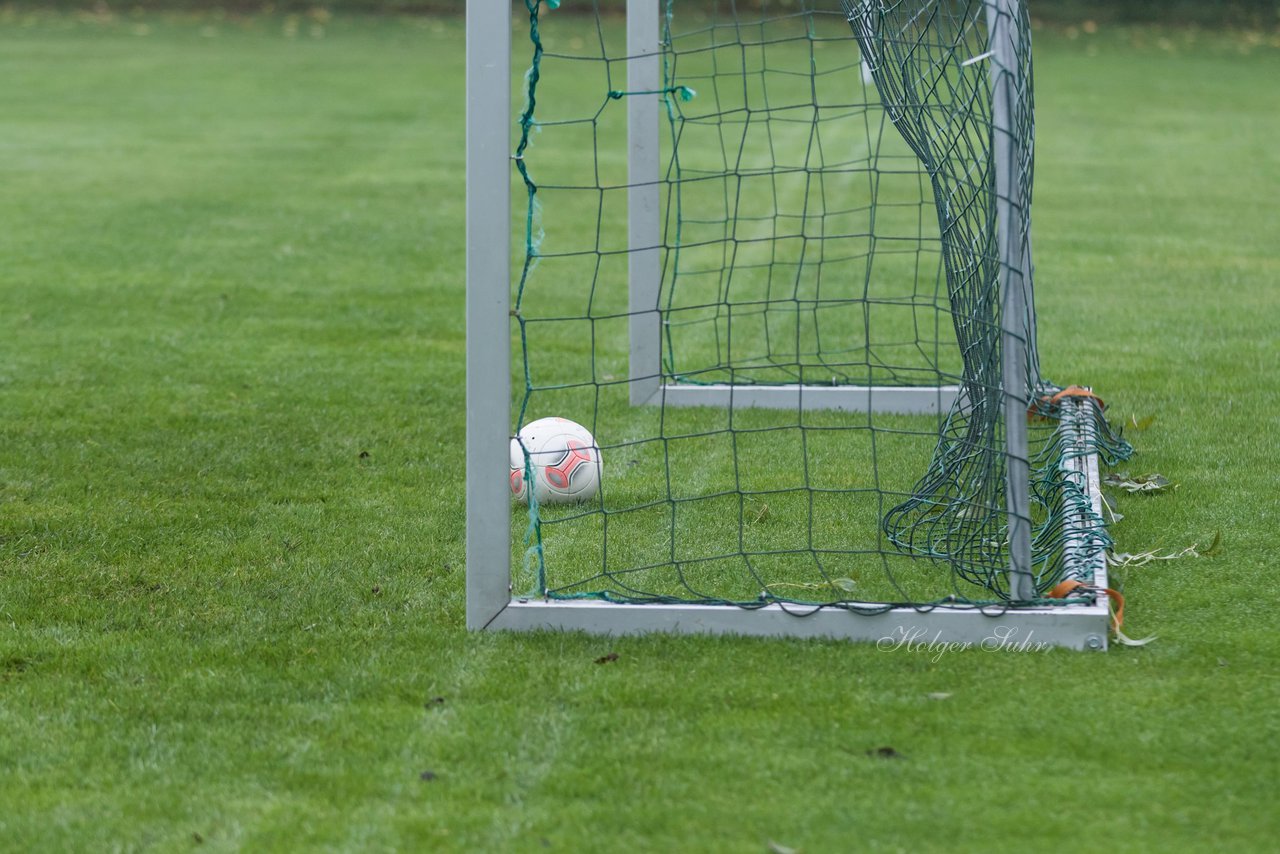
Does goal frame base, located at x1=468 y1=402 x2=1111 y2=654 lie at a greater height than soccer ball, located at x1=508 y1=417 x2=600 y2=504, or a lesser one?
lesser

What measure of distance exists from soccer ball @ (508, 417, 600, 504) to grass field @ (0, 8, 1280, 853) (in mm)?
291

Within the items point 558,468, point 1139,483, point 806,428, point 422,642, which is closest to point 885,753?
point 422,642

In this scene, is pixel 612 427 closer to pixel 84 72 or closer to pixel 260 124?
pixel 260 124

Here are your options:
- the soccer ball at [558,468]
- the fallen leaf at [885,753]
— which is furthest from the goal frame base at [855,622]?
the soccer ball at [558,468]

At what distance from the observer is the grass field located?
3.20 m

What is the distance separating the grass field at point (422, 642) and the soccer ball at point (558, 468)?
0.29 meters

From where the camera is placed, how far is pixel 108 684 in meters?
3.85

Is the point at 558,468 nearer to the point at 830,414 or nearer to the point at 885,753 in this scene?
the point at 830,414

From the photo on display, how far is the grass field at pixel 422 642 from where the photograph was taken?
10.5 feet

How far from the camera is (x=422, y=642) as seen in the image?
412 cm

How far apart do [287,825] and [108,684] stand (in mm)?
962

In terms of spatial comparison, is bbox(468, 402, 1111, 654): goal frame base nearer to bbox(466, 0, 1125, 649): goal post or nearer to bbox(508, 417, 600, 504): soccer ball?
bbox(466, 0, 1125, 649): goal post

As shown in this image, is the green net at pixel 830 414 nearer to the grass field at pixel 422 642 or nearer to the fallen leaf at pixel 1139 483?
the fallen leaf at pixel 1139 483

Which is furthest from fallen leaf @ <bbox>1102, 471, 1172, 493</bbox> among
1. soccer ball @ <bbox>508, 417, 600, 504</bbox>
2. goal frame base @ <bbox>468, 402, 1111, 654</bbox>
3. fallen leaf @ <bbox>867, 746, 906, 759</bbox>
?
fallen leaf @ <bbox>867, 746, 906, 759</bbox>
